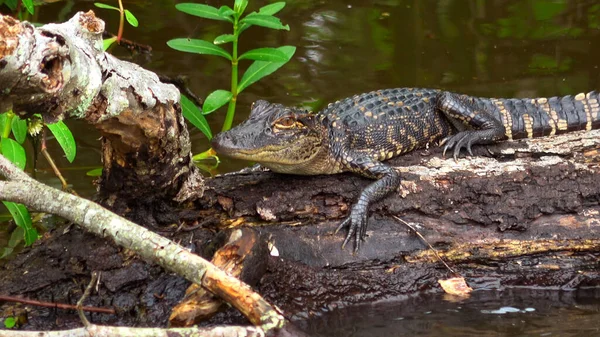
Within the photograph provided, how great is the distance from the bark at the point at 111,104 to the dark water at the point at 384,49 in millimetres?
1987

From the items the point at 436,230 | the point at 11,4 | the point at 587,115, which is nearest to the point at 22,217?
the point at 11,4

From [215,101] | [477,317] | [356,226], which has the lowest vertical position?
[477,317]

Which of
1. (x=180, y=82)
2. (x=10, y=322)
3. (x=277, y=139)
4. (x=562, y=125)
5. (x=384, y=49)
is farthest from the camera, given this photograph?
(x=384, y=49)

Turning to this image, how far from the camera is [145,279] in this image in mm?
4039

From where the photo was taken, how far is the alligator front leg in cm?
429

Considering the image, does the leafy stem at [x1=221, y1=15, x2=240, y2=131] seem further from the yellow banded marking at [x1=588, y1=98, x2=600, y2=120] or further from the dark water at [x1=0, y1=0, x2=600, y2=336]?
the yellow banded marking at [x1=588, y1=98, x2=600, y2=120]

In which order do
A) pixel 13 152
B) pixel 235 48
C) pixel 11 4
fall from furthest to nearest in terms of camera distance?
pixel 11 4, pixel 235 48, pixel 13 152

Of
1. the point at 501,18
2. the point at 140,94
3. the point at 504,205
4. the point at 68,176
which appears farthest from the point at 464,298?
the point at 501,18

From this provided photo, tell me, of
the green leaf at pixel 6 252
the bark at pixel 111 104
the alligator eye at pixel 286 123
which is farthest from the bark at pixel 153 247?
the green leaf at pixel 6 252

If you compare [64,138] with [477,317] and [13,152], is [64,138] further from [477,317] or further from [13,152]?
[477,317]

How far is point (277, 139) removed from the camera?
4488mm

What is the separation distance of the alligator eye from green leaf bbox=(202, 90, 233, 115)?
2.46ft

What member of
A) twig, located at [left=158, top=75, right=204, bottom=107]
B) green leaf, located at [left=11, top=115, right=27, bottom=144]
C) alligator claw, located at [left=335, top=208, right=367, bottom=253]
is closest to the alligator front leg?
alligator claw, located at [left=335, top=208, right=367, bottom=253]

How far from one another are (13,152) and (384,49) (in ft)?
15.0
